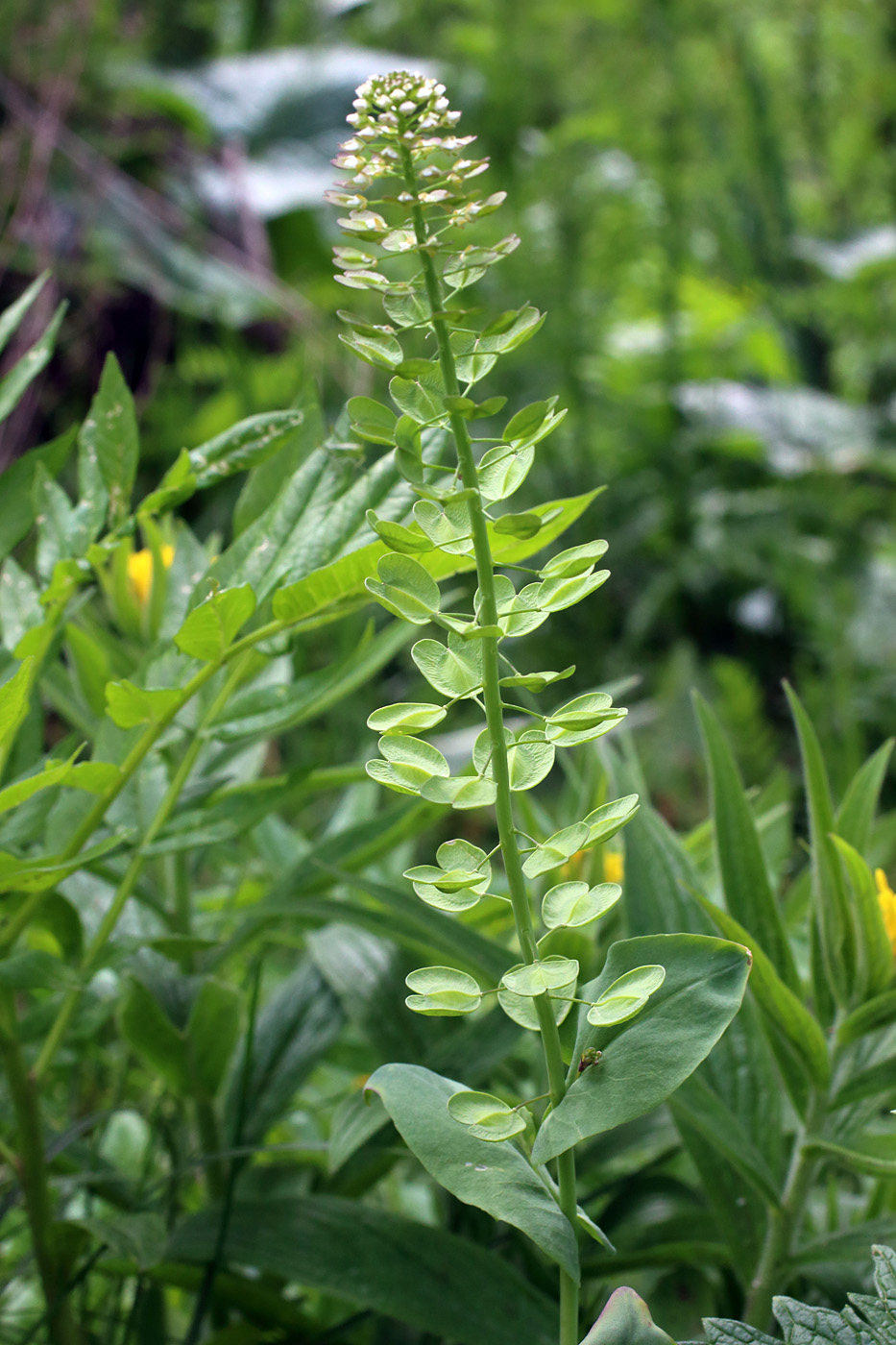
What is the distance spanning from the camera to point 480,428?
2031 mm

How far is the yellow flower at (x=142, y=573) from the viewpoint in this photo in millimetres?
500

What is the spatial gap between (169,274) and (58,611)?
2132mm

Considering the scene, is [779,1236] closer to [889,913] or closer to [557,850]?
[889,913]

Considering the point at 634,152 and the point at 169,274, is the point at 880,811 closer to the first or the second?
the point at 634,152

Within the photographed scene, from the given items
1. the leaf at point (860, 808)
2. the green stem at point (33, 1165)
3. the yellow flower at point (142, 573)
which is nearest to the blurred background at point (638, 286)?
the yellow flower at point (142, 573)

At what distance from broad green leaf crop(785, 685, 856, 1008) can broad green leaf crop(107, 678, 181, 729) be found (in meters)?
0.20

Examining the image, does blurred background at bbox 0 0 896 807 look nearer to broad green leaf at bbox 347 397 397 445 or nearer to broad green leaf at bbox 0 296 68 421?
broad green leaf at bbox 0 296 68 421

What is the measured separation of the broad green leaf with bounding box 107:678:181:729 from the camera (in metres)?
0.32

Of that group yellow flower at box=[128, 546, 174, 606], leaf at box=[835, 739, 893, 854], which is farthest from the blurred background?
leaf at box=[835, 739, 893, 854]

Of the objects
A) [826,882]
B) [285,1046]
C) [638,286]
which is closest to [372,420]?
[826,882]

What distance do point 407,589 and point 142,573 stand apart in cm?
31

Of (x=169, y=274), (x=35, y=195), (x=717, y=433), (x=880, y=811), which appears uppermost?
(x=35, y=195)

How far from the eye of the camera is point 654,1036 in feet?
0.82

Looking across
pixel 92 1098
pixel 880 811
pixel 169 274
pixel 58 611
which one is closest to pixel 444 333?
pixel 58 611
